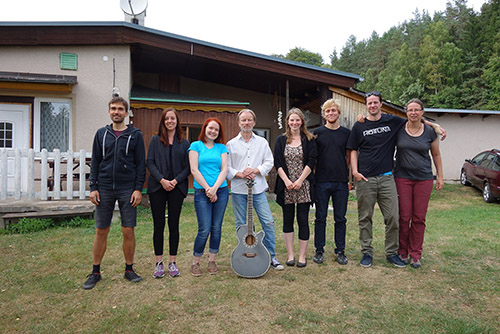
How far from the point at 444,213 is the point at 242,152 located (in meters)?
6.53

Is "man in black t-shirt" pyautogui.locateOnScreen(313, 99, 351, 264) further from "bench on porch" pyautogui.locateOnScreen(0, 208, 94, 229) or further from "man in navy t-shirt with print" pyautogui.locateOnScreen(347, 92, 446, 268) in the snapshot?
"bench on porch" pyautogui.locateOnScreen(0, 208, 94, 229)

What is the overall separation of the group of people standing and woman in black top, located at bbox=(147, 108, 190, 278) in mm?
11

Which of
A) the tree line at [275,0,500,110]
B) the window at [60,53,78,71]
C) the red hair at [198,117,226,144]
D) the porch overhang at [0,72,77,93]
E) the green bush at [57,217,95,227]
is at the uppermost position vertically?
the tree line at [275,0,500,110]

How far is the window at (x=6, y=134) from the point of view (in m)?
7.52

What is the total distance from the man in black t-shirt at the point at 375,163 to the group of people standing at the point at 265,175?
0.01m

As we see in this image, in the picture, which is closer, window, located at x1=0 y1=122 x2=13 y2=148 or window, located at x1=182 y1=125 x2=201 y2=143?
window, located at x1=0 y1=122 x2=13 y2=148

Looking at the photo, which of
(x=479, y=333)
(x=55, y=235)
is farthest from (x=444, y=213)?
(x=55, y=235)

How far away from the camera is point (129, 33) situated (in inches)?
312

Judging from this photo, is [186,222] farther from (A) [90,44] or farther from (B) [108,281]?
(A) [90,44]

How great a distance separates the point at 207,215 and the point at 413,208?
8.30 ft

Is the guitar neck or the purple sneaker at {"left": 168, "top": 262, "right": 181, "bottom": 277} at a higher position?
the guitar neck

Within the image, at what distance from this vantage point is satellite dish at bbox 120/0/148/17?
374 inches

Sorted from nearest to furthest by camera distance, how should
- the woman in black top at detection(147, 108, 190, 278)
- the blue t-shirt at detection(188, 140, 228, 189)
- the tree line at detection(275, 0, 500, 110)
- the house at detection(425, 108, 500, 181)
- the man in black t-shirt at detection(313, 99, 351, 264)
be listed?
the woman in black top at detection(147, 108, 190, 278), the blue t-shirt at detection(188, 140, 228, 189), the man in black t-shirt at detection(313, 99, 351, 264), the house at detection(425, 108, 500, 181), the tree line at detection(275, 0, 500, 110)

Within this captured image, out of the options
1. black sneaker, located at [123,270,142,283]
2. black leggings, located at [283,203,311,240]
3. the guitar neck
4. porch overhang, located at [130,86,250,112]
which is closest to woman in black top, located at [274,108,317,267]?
black leggings, located at [283,203,311,240]
